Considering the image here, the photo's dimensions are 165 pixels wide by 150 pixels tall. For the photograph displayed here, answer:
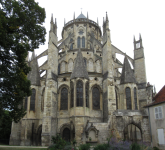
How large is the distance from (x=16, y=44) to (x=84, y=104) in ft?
44.2

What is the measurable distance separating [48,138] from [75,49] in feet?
52.8

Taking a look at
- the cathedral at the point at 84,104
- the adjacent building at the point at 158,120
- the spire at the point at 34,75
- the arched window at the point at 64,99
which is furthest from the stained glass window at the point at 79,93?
the adjacent building at the point at 158,120

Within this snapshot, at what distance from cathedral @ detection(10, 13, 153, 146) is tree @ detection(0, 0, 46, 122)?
10162mm

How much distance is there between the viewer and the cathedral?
22.7m

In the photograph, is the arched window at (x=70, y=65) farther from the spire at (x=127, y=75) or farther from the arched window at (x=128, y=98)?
the arched window at (x=128, y=98)

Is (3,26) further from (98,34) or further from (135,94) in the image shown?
(98,34)

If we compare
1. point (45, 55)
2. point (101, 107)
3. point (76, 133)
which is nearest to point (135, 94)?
point (101, 107)

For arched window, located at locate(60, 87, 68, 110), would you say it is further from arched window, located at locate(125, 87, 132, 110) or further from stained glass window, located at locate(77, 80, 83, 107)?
arched window, located at locate(125, 87, 132, 110)

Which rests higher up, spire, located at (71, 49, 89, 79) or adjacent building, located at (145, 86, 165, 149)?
Result: spire, located at (71, 49, 89, 79)

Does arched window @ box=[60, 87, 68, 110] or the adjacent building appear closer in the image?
the adjacent building

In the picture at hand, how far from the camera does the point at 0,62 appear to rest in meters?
14.2

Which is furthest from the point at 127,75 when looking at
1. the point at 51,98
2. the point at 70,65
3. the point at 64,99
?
the point at 51,98

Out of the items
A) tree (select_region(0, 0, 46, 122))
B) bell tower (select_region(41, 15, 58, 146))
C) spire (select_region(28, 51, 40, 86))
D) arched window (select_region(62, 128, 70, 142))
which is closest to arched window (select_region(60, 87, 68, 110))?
bell tower (select_region(41, 15, 58, 146))

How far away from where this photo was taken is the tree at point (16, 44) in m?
13.4
